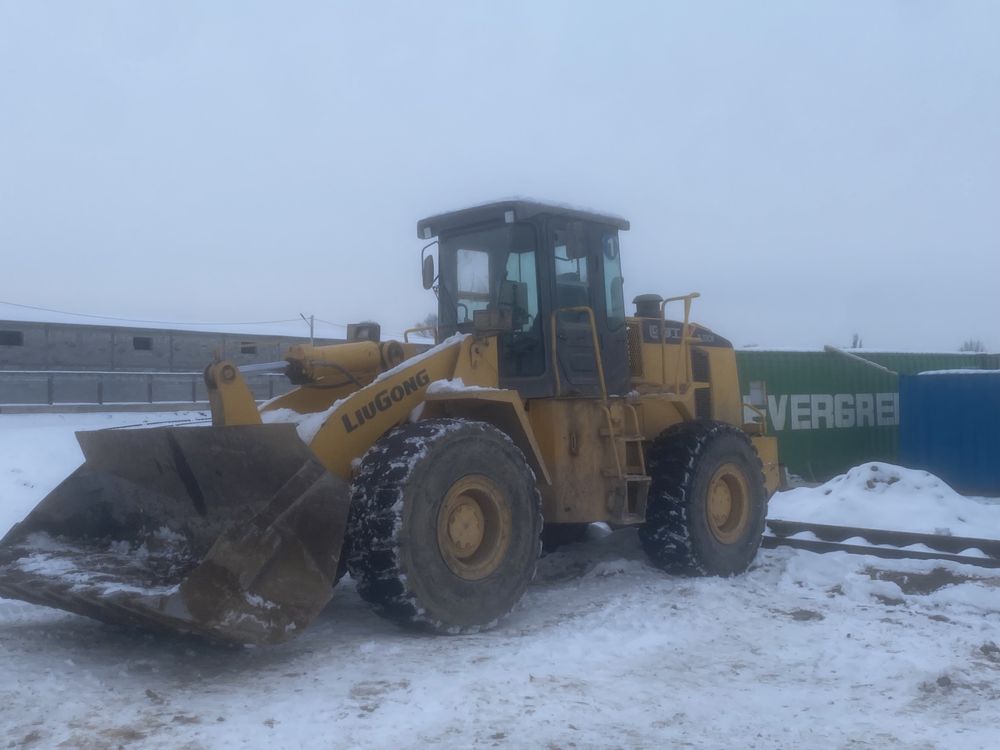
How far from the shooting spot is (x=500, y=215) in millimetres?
7777

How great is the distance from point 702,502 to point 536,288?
2210 millimetres

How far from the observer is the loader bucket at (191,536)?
202 inches

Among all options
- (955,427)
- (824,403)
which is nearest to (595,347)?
(955,427)

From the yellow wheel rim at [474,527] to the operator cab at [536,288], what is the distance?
1320 millimetres

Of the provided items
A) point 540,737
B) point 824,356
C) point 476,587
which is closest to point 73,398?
point 824,356

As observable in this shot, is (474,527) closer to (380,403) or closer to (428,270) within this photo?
(380,403)

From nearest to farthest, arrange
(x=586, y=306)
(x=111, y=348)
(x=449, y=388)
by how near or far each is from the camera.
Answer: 1. (x=449, y=388)
2. (x=586, y=306)
3. (x=111, y=348)

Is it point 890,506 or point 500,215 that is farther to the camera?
point 890,506

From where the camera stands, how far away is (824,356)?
19297 mm

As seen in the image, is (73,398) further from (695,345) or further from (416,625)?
(416,625)

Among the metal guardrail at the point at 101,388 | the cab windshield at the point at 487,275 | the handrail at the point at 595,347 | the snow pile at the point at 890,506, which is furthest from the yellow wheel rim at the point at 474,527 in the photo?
the metal guardrail at the point at 101,388

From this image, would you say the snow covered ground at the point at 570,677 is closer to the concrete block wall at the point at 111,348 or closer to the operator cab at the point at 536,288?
the operator cab at the point at 536,288

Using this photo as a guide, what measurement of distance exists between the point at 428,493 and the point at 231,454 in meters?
1.17

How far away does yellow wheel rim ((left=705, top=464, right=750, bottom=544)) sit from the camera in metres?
8.47
